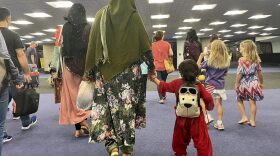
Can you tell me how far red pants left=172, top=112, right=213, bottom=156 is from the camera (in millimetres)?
2412

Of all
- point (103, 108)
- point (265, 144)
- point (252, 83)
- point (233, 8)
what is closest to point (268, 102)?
point (252, 83)

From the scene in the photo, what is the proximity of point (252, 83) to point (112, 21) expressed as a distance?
7.74 ft

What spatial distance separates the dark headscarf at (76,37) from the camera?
3.22 metres

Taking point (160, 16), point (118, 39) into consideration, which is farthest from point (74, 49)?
point (160, 16)

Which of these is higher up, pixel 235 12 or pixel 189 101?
pixel 235 12

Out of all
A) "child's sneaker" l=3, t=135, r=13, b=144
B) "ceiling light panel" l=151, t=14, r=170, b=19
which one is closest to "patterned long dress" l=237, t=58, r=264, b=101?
"child's sneaker" l=3, t=135, r=13, b=144

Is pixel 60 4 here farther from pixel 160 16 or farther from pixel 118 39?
pixel 118 39

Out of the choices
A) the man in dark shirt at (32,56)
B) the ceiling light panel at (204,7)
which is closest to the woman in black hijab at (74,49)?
the man in dark shirt at (32,56)

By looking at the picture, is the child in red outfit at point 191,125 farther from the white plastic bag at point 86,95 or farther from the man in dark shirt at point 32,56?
the man in dark shirt at point 32,56

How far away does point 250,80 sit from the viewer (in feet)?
12.5

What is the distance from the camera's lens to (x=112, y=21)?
7.64ft

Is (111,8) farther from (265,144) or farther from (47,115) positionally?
(47,115)

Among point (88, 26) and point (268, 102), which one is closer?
point (88, 26)

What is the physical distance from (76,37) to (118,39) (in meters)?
1.07
